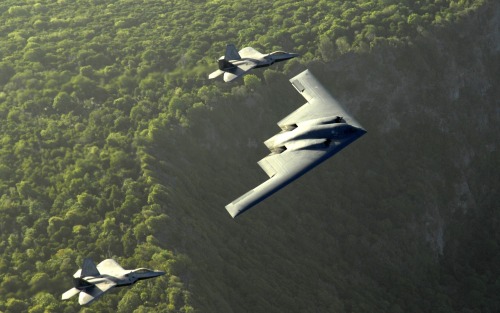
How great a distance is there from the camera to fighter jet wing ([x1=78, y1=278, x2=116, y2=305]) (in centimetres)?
6506

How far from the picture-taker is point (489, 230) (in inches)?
4331

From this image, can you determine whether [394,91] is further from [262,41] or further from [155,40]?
[155,40]

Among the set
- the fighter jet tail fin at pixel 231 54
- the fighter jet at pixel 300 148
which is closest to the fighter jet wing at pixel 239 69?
the fighter jet tail fin at pixel 231 54

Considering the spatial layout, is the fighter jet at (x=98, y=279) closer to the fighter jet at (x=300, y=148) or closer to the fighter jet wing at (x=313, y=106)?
→ the fighter jet at (x=300, y=148)

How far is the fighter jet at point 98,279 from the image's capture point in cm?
6544

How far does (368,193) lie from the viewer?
342 ft

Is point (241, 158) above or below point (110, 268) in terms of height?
below

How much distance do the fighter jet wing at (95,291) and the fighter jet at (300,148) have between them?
12725 millimetres

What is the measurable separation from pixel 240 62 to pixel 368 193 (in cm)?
3063

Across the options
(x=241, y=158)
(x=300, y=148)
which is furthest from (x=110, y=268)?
(x=241, y=158)

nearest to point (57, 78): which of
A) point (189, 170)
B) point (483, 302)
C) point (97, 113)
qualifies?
point (97, 113)

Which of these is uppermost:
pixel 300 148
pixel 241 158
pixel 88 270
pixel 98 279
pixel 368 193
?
pixel 300 148

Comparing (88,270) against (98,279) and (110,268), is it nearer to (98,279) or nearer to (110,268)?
(98,279)

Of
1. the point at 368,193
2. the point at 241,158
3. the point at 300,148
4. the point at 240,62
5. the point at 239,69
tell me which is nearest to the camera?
the point at 300,148
